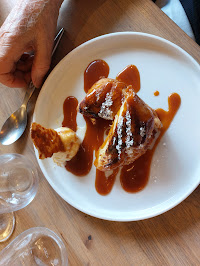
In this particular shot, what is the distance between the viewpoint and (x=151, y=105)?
1.52 metres

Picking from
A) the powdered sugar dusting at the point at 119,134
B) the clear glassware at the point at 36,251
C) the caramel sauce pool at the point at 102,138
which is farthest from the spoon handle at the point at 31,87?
the clear glassware at the point at 36,251

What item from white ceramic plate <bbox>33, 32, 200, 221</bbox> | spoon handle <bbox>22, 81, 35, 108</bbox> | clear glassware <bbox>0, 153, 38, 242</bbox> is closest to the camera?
white ceramic plate <bbox>33, 32, 200, 221</bbox>

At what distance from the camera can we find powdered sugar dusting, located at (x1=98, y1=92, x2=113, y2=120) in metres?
1.46

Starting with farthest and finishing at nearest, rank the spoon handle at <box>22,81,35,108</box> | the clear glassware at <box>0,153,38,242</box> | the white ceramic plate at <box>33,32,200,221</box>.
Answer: the spoon handle at <box>22,81,35,108</box>
the clear glassware at <box>0,153,38,242</box>
the white ceramic plate at <box>33,32,200,221</box>

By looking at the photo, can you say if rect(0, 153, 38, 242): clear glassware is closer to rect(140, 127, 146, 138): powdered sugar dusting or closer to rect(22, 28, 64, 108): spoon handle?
rect(22, 28, 64, 108): spoon handle

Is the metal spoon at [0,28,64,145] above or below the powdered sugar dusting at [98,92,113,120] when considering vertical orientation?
below

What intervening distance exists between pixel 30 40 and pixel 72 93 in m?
0.34

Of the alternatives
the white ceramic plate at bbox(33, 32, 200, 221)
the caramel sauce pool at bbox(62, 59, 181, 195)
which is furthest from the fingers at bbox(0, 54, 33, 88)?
the caramel sauce pool at bbox(62, 59, 181, 195)

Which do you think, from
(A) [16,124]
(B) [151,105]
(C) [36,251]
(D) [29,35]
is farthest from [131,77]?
(C) [36,251]

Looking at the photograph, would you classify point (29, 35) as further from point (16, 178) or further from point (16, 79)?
point (16, 178)

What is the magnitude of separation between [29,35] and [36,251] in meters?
1.06

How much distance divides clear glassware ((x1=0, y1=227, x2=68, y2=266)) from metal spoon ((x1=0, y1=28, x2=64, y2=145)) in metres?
0.51

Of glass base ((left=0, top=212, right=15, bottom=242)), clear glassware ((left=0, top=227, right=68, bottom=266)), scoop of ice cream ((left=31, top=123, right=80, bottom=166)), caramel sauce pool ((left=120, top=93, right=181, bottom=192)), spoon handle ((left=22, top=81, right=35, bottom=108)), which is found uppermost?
caramel sauce pool ((left=120, top=93, right=181, bottom=192))

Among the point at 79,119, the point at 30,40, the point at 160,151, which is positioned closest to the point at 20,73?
the point at 30,40
